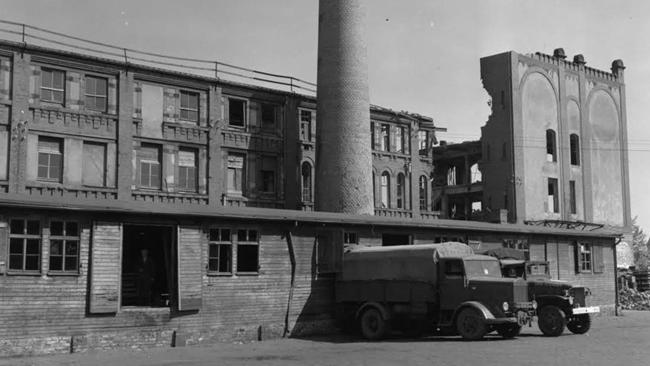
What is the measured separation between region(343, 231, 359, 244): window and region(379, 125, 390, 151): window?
19.0 meters

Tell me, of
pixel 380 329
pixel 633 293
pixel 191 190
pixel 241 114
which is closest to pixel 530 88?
pixel 633 293

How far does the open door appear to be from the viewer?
1861cm

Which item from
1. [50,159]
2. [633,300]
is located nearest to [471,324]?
[50,159]

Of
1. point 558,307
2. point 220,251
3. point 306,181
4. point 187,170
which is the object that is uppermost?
point 187,170

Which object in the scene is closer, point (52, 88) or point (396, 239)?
point (396, 239)

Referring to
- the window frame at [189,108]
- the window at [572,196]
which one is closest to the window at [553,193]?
the window at [572,196]

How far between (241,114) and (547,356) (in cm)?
2406

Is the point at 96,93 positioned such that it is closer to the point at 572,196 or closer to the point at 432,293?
the point at 432,293

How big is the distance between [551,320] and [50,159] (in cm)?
2065

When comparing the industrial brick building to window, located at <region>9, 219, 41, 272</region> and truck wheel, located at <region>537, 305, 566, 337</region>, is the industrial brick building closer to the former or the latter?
Result: window, located at <region>9, 219, 41, 272</region>

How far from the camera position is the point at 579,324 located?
2269 centimetres

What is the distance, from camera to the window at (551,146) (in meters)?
49.9

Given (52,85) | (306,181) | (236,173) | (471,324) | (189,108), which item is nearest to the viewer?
(471,324)

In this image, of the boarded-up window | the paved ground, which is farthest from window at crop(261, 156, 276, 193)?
the boarded-up window
